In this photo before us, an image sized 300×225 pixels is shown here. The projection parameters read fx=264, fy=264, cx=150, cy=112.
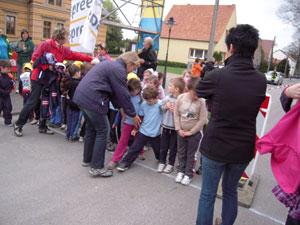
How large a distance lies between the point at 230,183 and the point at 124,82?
1.91 meters

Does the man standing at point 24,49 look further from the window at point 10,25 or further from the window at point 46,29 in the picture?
the window at point 46,29

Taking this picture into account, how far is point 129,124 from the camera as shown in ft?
14.3

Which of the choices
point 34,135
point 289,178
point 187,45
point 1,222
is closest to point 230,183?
point 289,178

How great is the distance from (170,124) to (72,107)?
210 centimetres

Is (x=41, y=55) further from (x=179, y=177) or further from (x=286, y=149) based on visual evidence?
(x=286, y=149)

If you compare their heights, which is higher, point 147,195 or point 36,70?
point 36,70

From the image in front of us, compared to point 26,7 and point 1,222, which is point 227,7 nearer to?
→ point 26,7

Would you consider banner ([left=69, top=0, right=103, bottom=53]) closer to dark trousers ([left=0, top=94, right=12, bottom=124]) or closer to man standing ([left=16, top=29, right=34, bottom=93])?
dark trousers ([left=0, top=94, right=12, bottom=124])

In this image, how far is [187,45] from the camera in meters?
40.6

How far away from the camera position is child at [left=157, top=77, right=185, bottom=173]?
4242 millimetres

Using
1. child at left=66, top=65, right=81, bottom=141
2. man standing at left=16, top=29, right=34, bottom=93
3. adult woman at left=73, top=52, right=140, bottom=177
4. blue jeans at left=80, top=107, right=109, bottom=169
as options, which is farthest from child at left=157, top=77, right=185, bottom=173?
man standing at left=16, top=29, right=34, bottom=93

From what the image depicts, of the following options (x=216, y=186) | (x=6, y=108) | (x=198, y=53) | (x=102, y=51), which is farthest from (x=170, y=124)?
(x=198, y=53)

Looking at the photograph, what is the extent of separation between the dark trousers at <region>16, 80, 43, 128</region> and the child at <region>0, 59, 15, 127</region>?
2.54 feet

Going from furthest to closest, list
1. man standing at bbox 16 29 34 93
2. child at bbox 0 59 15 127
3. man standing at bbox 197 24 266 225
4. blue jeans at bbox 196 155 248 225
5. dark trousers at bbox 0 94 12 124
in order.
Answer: man standing at bbox 16 29 34 93 < dark trousers at bbox 0 94 12 124 < child at bbox 0 59 15 127 < blue jeans at bbox 196 155 248 225 < man standing at bbox 197 24 266 225
